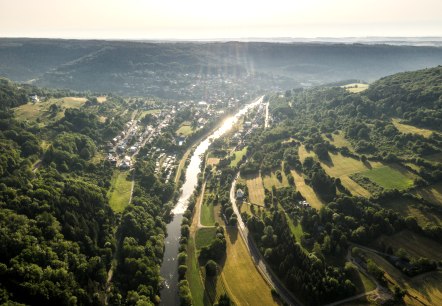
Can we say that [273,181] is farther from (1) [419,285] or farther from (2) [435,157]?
(1) [419,285]

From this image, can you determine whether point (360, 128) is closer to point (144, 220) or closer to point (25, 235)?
point (144, 220)

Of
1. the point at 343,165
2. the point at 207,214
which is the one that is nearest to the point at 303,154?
the point at 343,165

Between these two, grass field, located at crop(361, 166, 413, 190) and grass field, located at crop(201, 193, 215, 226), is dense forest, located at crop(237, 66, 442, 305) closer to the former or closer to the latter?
grass field, located at crop(361, 166, 413, 190)

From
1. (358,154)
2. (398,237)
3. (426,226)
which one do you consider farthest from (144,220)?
(358,154)

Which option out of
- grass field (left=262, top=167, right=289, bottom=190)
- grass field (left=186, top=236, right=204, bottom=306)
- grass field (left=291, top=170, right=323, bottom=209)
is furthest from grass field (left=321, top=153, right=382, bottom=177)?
grass field (left=186, top=236, right=204, bottom=306)

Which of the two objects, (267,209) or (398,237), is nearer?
(398,237)

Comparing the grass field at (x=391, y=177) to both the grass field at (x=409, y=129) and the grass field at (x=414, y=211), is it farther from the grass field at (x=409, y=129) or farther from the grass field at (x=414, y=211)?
the grass field at (x=409, y=129)

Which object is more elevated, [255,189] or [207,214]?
[255,189]
